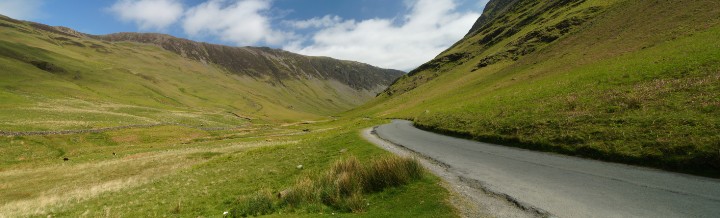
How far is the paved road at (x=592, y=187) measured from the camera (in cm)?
1014

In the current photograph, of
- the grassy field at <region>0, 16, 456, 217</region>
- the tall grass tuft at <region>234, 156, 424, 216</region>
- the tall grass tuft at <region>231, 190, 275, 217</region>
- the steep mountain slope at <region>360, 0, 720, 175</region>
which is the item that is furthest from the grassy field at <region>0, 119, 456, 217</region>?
the steep mountain slope at <region>360, 0, 720, 175</region>

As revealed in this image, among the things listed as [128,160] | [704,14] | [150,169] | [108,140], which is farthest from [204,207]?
[704,14]

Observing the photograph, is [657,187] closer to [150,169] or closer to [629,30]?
[150,169]

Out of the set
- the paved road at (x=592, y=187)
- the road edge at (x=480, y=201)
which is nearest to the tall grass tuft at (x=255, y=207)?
the road edge at (x=480, y=201)

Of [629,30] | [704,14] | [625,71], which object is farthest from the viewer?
[629,30]

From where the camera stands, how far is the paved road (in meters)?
10.1

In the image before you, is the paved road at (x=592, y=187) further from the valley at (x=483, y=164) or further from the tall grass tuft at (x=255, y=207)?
the tall grass tuft at (x=255, y=207)

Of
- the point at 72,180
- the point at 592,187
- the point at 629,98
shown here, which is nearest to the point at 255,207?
the point at 592,187

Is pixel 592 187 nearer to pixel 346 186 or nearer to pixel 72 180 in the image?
pixel 346 186

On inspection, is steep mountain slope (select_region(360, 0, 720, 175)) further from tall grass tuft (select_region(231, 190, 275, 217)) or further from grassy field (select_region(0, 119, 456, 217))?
tall grass tuft (select_region(231, 190, 275, 217))

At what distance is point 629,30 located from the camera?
71.5 metres

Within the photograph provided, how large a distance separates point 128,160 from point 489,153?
40.8 metres

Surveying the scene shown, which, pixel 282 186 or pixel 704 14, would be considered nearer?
pixel 282 186

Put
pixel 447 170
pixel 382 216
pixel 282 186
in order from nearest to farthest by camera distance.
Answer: pixel 382 216 → pixel 447 170 → pixel 282 186
